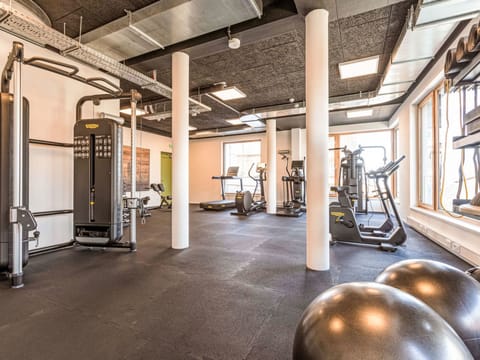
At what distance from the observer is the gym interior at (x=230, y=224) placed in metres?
1.25

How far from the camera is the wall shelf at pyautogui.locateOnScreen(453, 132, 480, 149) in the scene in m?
1.22

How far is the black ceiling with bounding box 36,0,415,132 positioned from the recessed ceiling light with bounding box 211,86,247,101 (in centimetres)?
18

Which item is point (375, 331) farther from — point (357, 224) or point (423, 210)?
point (423, 210)

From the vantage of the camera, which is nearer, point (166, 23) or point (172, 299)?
point (172, 299)

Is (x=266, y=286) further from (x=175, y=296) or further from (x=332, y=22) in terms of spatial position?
(x=332, y=22)

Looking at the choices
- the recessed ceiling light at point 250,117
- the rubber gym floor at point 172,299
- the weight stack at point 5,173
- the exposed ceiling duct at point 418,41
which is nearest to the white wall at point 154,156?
the recessed ceiling light at point 250,117

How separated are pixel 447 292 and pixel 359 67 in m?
4.35

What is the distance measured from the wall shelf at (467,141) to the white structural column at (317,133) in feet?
4.73

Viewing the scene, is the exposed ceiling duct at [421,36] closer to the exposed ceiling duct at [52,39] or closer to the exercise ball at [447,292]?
the exercise ball at [447,292]

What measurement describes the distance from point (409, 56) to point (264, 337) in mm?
4179

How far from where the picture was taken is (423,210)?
15.7 ft

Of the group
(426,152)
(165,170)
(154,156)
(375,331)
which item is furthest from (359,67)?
(165,170)

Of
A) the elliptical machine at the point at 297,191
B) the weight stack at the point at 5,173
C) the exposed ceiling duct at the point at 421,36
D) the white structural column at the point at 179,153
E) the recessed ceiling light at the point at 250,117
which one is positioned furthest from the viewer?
the elliptical machine at the point at 297,191

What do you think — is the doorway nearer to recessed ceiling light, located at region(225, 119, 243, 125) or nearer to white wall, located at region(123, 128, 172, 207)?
white wall, located at region(123, 128, 172, 207)
